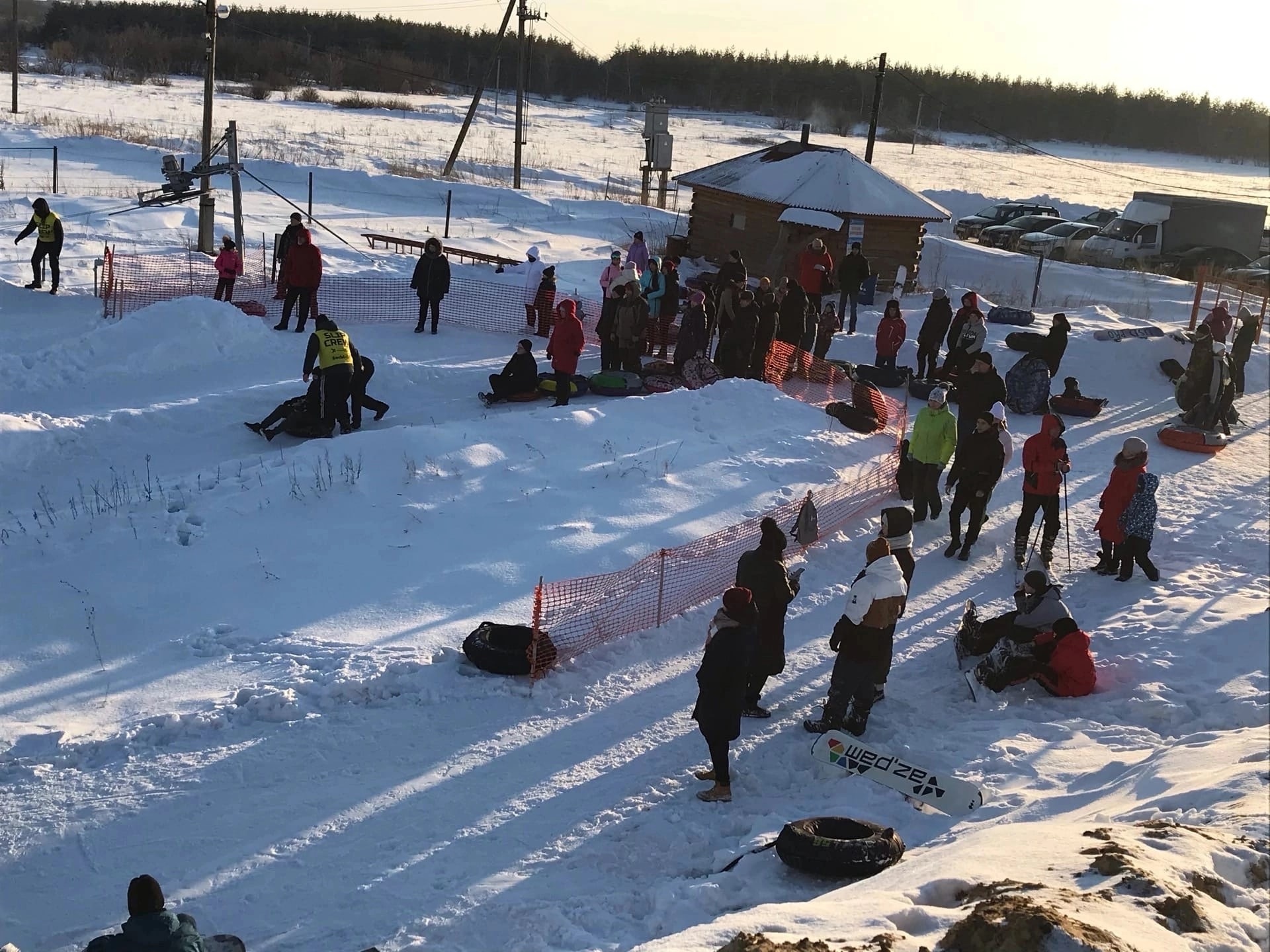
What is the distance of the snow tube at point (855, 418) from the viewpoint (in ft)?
52.2

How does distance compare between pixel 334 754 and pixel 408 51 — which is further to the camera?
pixel 408 51

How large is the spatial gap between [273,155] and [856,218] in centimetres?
2161

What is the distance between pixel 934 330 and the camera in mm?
18391

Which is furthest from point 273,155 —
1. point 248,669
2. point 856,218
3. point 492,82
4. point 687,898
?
point 492,82

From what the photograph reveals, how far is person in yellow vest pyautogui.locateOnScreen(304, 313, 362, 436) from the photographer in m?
13.8

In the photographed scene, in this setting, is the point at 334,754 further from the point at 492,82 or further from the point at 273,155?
the point at 492,82

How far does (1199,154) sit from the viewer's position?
9112 centimetres

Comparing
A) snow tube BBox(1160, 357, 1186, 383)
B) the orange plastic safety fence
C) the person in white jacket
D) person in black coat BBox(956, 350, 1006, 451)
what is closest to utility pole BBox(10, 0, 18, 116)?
snow tube BBox(1160, 357, 1186, 383)

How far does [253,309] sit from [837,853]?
14.5 metres

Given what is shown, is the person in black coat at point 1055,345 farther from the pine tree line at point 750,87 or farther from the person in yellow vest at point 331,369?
the pine tree line at point 750,87

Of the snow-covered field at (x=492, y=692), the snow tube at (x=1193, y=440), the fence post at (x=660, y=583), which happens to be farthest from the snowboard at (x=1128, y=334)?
the fence post at (x=660, y=583)

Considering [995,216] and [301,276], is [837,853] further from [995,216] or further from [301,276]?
[995,216]

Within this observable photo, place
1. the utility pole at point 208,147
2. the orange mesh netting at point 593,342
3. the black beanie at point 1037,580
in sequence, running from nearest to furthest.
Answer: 1. the black beanie at point 1037,580
2. the orange mesh netting at point 593,342
3. the utility pole at point 208,147

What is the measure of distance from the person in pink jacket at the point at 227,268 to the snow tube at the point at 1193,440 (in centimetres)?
1397
